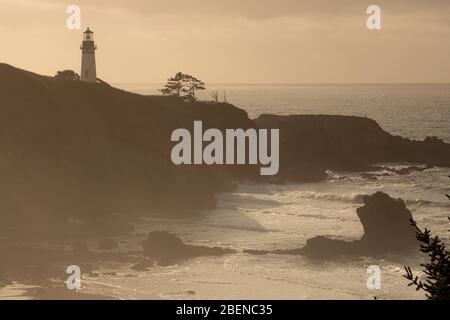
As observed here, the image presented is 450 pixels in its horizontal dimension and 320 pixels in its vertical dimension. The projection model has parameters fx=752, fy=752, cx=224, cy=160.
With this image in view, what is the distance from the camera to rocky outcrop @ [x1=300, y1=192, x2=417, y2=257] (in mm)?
46875

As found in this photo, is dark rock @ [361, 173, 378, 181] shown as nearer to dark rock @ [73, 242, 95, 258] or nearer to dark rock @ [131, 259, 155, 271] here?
dark rock @ [131, 259, 155, 271]

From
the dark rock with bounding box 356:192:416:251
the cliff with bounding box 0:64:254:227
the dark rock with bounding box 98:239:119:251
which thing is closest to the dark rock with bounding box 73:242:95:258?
the dark rock with bounding box 98:239:119:251

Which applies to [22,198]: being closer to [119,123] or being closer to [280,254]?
[119,123]

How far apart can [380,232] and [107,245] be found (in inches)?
678

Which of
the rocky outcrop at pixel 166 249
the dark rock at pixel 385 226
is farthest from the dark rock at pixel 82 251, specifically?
the dark rock at pixel 385 226

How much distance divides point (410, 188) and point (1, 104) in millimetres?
48608

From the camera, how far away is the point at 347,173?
325 feet

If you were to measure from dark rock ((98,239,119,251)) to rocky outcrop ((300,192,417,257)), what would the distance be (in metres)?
11.4

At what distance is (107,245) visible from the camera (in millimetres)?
44469

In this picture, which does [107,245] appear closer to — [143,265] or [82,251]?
[82,251]

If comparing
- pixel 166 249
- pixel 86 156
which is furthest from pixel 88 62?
pixel 166 249

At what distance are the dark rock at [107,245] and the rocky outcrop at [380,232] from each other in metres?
11.4

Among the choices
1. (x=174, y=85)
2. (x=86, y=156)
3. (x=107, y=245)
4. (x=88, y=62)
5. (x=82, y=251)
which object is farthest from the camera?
(x=174, y=85)

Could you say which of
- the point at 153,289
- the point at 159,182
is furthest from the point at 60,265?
the point at 159,182
